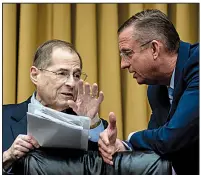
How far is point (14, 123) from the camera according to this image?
1723 mm

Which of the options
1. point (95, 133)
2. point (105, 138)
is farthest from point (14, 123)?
point (105, 138)

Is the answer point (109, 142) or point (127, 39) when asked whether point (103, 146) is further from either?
point (127, 39)

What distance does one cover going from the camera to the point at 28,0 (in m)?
2.41

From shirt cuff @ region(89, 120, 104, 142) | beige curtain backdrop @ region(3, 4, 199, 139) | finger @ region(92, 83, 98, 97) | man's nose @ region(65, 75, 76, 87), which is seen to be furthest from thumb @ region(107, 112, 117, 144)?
beige curtain backdrop @ region(3, 4, 199, 139)

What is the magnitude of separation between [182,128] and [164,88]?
388 millimetres

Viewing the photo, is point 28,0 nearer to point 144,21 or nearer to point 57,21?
point 57,21

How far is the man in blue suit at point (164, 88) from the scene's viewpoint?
142 centimetres

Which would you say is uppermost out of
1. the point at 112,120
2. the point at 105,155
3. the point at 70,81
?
the point at 70,81

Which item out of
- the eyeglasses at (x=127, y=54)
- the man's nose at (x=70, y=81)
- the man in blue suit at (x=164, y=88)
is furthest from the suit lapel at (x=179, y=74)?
the man's nose at (x=70, y=81)

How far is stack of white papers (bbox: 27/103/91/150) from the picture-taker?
1376 millimetres

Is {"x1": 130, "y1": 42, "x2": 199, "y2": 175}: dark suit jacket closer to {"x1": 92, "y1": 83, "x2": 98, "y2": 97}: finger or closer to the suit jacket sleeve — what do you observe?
the suit jacket sleeve

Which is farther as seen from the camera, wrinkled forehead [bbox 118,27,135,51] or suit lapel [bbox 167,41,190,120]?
wrinkled forehead [bbox 118,27,135,51]

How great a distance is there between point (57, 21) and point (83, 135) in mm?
1161

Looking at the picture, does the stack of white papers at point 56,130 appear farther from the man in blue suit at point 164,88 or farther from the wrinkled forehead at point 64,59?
the wrinkled forehead at point 64,59
